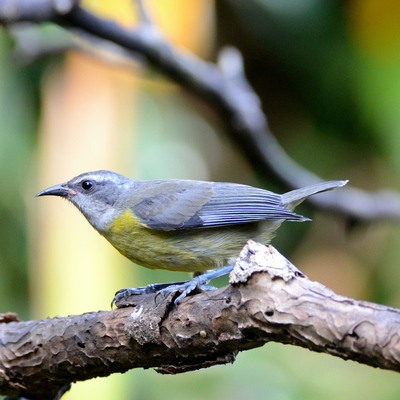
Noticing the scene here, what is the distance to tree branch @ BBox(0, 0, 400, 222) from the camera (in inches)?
216

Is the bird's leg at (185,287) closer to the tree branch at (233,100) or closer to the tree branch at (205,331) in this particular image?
the tree branch at (205,331)

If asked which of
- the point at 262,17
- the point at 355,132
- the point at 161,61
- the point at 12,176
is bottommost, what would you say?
the point at 12,176

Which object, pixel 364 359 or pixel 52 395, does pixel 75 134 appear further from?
pixel 364 359

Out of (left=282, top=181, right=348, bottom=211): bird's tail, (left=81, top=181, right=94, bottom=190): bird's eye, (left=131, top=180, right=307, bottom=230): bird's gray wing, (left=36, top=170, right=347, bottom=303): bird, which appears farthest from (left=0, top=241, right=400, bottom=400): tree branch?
(left=282, top=181, right=348, bottom=211): bird's tail

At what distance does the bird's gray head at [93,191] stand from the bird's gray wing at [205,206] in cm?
33

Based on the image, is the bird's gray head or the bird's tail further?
the bird's gray head

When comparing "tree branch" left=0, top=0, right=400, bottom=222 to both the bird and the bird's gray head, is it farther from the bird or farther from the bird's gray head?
the bird

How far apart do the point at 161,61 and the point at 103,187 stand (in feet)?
6.63

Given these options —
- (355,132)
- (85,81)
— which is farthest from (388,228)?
(85,81)

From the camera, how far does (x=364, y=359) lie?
2.16 meters

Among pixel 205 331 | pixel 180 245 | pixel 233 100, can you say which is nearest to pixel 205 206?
pixel 180 245

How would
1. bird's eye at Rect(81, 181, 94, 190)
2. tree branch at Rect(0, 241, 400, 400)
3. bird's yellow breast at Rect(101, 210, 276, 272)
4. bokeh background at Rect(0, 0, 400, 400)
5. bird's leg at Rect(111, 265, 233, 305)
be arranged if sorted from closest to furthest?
tree branch at Rect(0, 241, 400, 400) → bird's leg at Rect(111, 265, 233, 305) → bird's yellow breast at Rect(101, 210, 276, 272) → bird's eye at Rect(81, 181, 94, 190) → bokeh background at Rect(0, 0, 400, 400)

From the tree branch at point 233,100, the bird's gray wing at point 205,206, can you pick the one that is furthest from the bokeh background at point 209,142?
the bird's gray wing at point 205,206

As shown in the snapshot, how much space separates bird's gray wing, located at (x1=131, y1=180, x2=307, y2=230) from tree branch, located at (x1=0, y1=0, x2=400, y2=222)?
2060 mm
